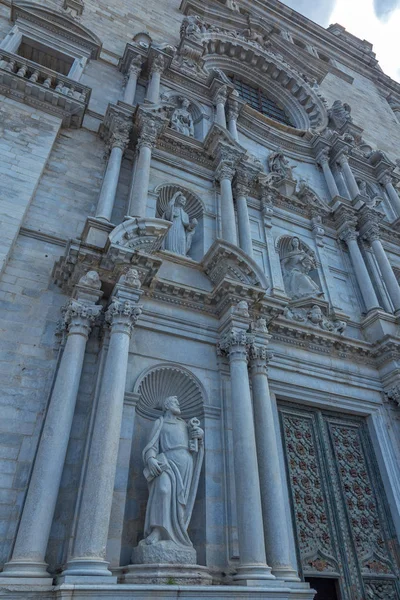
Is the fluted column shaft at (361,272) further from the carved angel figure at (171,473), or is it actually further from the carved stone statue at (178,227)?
the carved angel figure at (171,473)

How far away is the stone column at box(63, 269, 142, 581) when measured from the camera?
5.14 m

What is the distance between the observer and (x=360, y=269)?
12367mm

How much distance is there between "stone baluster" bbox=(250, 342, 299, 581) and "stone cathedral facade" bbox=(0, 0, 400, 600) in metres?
0.03

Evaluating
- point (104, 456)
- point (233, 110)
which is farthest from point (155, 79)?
point (104, 456)

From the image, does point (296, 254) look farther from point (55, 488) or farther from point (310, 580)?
point (55, 488)

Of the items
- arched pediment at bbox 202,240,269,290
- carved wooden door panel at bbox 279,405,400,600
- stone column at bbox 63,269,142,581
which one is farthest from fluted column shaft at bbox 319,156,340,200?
stone column at bbox 63,269,142,581

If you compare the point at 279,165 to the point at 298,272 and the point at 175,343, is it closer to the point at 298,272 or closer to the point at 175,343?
the point at 298,272

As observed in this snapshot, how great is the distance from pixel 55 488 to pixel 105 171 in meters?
6.87

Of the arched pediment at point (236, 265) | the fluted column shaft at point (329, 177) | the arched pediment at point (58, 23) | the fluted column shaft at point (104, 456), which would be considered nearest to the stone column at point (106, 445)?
the fluted column shaft at point (104, 456)

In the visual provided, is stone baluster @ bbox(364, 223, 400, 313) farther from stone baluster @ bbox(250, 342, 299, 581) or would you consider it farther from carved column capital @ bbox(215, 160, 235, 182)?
stone baluster @ bbox(250, 342, 299, 581)

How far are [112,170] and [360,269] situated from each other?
7246 mm

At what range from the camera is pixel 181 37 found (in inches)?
641

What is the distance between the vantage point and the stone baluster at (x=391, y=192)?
15.9 meters

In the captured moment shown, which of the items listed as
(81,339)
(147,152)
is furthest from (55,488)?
(147,152)
